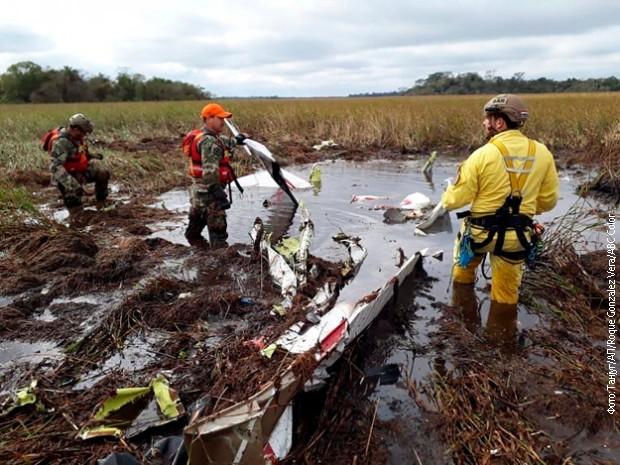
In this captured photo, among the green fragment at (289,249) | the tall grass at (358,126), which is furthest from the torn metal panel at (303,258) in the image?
the tall grass at (358,126)

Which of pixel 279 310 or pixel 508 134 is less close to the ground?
pixel 508 134

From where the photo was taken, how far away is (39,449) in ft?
8.48

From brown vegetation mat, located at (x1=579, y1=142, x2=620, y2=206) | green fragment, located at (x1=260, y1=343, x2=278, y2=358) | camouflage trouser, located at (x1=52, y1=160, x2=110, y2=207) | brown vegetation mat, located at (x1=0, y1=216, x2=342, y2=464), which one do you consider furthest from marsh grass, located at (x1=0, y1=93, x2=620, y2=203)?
green fragment, located at (x1=260, y1=343, x2=278, y2=358)

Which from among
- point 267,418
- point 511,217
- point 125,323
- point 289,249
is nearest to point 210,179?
point 289,249

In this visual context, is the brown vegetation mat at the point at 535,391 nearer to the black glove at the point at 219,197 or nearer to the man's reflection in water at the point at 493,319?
the man's reflection in water at the point at 493,319

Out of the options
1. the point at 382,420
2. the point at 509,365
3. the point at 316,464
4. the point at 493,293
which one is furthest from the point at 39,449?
the point at 493,293

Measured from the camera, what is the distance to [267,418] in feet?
7.70

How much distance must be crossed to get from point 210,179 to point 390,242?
2.63 metres

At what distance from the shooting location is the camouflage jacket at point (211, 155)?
5910 millimetres

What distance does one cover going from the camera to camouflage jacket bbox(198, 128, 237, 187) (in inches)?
233

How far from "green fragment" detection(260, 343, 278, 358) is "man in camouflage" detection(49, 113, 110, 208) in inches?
→ 252

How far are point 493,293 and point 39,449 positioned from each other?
12.1 ft

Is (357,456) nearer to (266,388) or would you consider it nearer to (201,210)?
(266,388)

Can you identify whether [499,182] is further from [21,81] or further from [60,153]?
[21,81]
